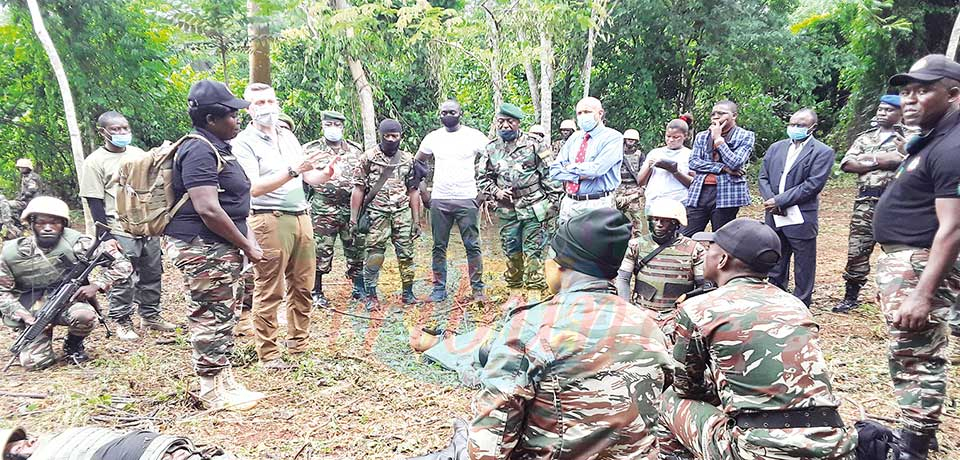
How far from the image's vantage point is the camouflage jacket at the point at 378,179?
19.0ft

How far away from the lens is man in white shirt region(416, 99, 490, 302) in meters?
5.79

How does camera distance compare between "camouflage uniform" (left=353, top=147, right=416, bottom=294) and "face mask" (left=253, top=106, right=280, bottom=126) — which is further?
"camouflage uniform" (left=353, top=147, right=416, bottom=294)

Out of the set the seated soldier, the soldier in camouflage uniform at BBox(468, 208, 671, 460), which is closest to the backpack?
the seated soldier

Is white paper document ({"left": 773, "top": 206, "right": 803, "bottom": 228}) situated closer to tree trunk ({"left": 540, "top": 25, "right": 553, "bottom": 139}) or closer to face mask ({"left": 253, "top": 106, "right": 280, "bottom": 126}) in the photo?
tree trunk ({"left": 540, "top": 25, "right": 553, "bottom": 139})

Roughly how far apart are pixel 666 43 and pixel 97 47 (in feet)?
36.9

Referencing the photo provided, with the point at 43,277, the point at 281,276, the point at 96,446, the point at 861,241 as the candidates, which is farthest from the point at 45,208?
the point at 861,241

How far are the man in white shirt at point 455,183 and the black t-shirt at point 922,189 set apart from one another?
360 cm

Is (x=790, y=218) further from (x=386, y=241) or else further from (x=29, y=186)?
(x=29, y=186)

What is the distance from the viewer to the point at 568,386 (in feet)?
5.62

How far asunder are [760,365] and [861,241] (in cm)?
396

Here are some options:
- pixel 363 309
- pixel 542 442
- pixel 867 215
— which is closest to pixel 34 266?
pixel 363 309

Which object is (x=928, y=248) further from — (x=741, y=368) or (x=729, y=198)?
(x=729, y=198)

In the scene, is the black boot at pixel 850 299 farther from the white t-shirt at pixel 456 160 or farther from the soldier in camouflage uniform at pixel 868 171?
the white t-shirt at pixel 456 160

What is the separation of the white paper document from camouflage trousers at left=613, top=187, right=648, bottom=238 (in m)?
2.48
